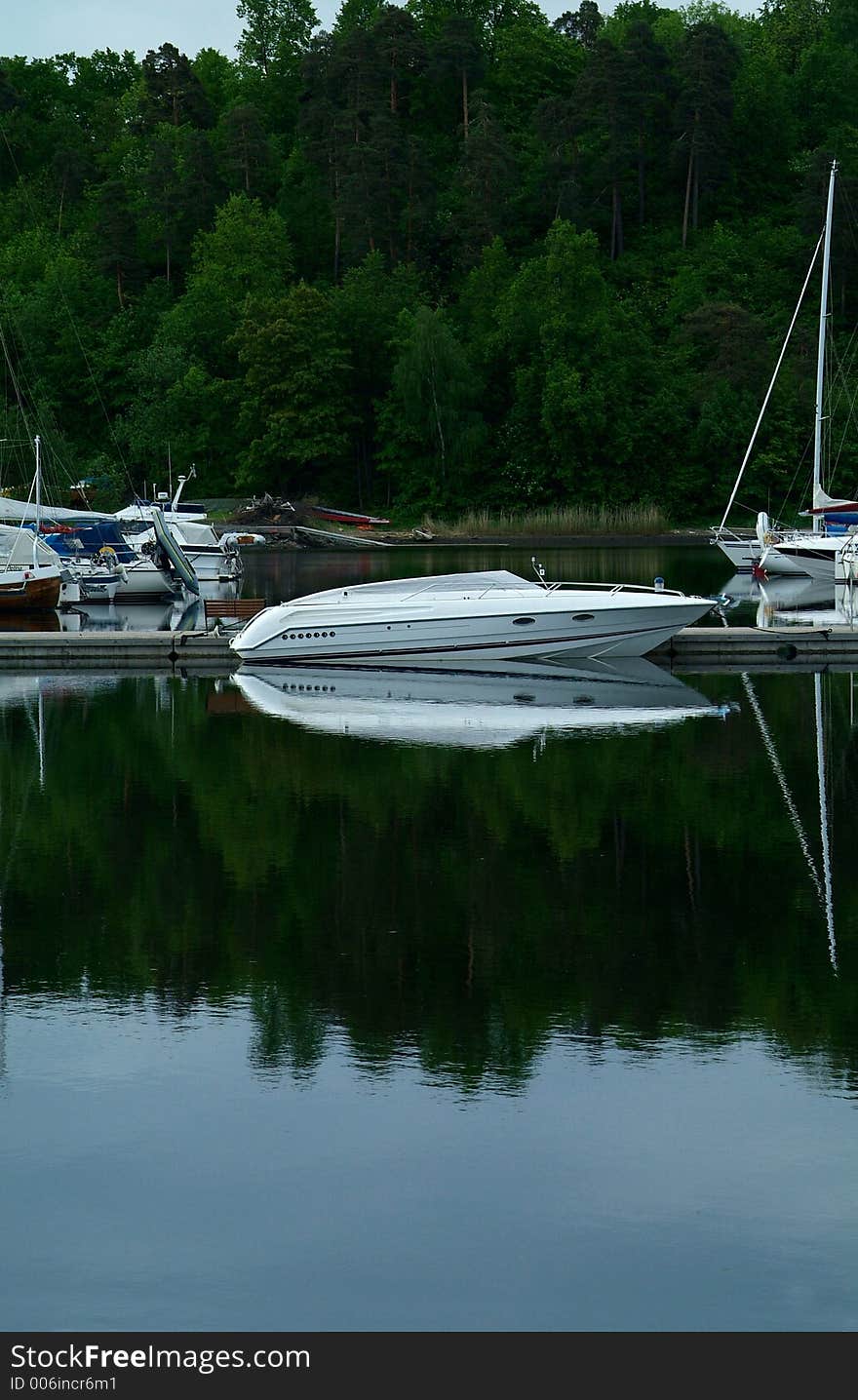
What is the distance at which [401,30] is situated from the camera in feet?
445

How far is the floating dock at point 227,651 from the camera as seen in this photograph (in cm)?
3412

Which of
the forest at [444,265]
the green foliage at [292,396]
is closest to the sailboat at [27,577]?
the forest at [444,265]

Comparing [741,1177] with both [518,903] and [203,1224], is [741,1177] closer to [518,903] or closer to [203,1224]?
[203,1224]

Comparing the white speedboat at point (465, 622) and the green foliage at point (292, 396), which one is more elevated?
the green foliage at point (292, 396)

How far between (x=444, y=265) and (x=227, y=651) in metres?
94.2

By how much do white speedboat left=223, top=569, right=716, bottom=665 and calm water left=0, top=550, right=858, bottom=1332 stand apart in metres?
10.7

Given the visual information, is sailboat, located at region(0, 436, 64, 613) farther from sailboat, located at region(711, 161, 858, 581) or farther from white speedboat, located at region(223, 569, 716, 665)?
sailboat, located at region(711, 161, 858, 581)

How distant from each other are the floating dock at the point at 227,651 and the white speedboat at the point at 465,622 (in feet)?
2.67

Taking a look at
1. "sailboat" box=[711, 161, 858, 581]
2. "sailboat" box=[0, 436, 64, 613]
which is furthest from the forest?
"sailboat" box=[0, 436, 64, 613]

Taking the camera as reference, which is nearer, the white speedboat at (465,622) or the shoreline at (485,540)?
the white speedboat at (465,622)

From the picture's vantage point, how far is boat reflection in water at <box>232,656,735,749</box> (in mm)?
26438

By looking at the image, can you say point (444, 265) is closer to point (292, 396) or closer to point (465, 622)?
point (292, 396)

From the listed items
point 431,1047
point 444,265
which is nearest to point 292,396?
point 444,265

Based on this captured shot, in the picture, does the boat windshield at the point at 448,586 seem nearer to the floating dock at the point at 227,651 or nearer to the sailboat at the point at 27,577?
the floating dock at the point at 227,651
